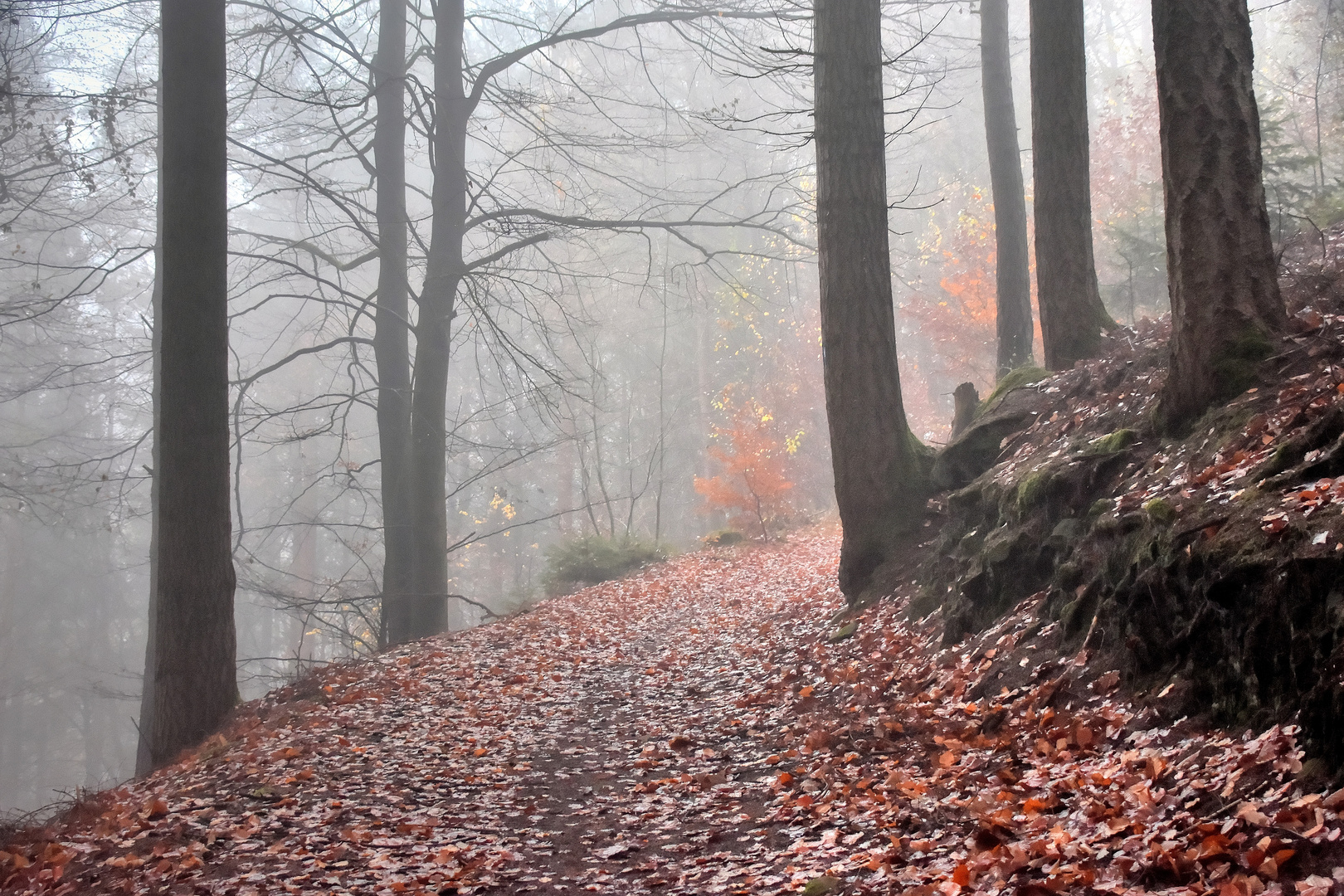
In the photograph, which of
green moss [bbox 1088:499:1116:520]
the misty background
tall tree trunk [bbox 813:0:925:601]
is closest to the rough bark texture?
the misty background

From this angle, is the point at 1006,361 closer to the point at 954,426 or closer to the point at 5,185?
the point at 954,426

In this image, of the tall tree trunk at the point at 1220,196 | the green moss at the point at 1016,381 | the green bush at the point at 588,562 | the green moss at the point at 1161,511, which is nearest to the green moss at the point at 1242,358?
the tall tree trunk at the point at 1220,196

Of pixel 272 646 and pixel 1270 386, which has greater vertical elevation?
pixel 1270 386

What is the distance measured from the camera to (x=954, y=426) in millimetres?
10008

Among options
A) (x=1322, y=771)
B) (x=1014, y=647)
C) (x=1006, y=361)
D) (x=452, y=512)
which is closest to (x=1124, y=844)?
(x=1322, y=771)

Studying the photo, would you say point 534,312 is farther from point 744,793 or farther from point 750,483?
point 744,793

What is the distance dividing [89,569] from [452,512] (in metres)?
12.4

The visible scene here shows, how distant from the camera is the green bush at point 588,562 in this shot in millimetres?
18780

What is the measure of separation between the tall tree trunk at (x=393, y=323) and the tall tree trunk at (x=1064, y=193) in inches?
342

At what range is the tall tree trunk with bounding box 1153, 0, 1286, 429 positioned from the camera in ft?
16.0

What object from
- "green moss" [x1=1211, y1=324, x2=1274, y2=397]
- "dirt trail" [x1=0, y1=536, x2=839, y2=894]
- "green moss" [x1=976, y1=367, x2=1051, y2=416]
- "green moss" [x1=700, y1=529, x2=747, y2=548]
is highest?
"green moss" [x1=976, y1=367, x2=1051, y2=416]

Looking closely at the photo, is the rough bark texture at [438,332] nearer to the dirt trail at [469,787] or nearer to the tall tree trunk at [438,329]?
the tall tree trunk at [438,329]

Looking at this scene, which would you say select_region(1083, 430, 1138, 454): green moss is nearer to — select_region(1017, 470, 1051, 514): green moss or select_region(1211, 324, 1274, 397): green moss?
select_region(1017, 470, 1051, 514): green moss

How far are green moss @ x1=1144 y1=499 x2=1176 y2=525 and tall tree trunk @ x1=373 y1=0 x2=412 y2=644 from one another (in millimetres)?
10623
